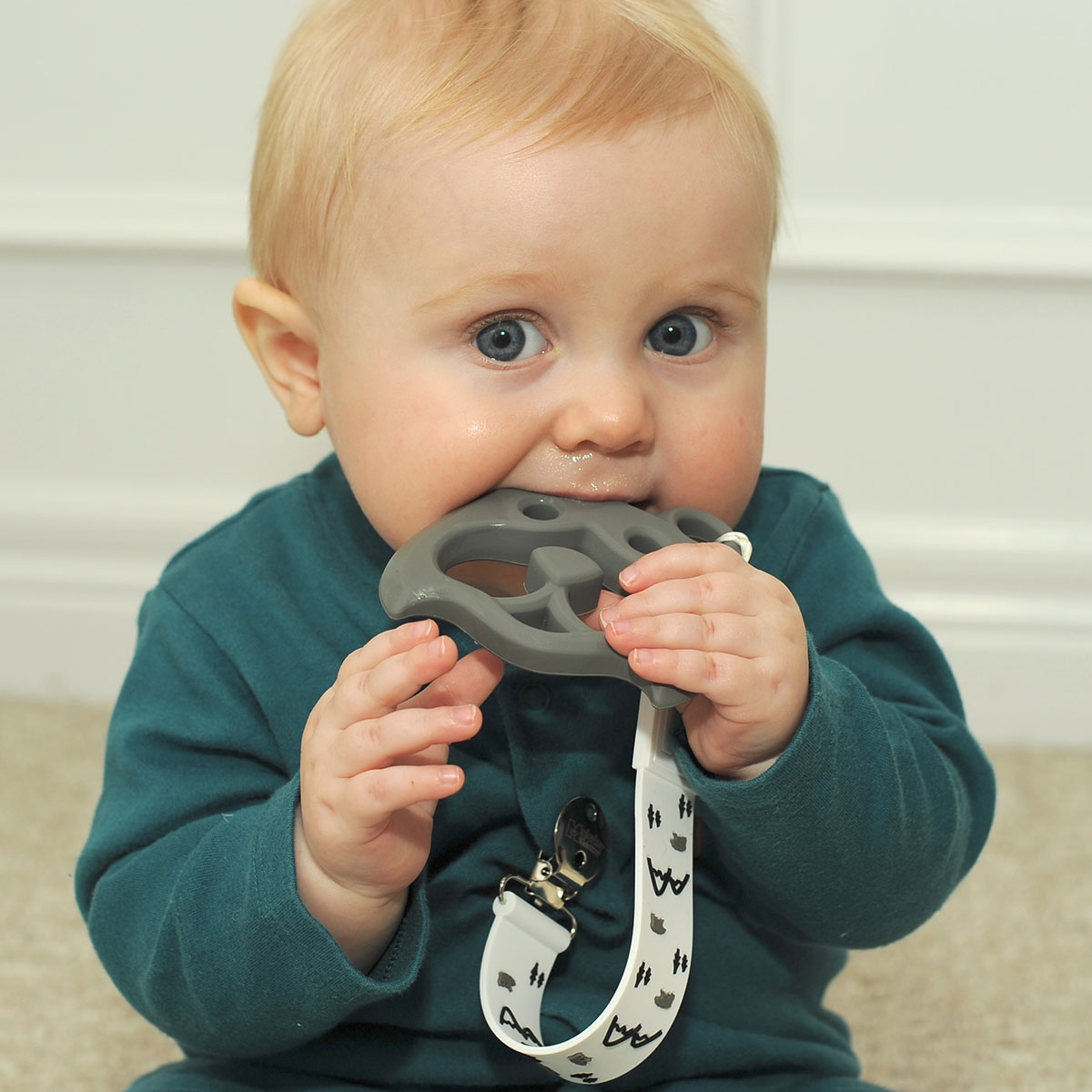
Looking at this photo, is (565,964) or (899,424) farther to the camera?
(899,424)

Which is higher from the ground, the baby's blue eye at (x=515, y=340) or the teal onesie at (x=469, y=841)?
the baby's blue eye at (x=515, y=340)

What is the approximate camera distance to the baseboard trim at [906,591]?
5.01 ft

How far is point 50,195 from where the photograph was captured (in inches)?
58.0

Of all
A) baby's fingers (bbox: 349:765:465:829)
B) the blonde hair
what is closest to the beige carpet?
baby's fingers (bbox: 349:765:465:829)

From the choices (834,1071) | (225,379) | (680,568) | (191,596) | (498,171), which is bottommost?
(834,1071)

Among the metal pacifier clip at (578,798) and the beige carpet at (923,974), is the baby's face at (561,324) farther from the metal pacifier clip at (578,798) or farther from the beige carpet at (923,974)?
the beige carpet at (923,974)


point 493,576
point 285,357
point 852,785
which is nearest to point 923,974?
point 852,785

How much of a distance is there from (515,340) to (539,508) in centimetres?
9

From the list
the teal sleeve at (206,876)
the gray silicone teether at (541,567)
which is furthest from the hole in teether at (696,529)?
the teal sleeve at (206,876)

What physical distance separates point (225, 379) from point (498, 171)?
82cm

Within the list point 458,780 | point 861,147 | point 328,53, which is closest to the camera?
point 458,780

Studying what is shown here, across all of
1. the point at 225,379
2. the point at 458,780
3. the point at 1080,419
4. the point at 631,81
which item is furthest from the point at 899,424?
the point at 458,780

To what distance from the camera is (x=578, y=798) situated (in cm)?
83

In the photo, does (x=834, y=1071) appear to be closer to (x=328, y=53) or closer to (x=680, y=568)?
(x=680, y=568)
